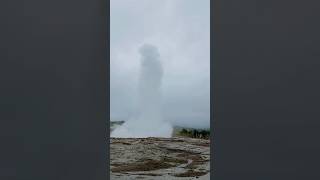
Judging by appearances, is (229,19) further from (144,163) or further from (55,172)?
(144,163)

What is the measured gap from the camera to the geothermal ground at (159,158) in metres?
6.10

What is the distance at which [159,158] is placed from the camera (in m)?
7.61

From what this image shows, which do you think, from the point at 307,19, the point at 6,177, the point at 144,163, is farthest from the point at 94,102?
the point at 144,163

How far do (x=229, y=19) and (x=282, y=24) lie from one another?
0.34 m

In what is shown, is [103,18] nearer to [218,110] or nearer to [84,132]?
[84,132]

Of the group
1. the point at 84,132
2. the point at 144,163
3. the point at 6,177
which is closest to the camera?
the point at 6,177

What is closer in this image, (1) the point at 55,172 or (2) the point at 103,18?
(1) the point at 55,172

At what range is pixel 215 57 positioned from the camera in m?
2.54

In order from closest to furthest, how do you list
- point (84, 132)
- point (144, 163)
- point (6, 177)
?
1. point (6, 177)
2. point (84, 132)
3. point (144, 163)

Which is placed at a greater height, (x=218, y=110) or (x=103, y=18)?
(x=103, y=18)

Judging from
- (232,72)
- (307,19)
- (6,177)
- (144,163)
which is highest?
(307,19)

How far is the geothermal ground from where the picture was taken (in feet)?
20.0

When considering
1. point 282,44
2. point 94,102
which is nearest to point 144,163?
point 94,102

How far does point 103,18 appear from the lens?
2793 millimetres
